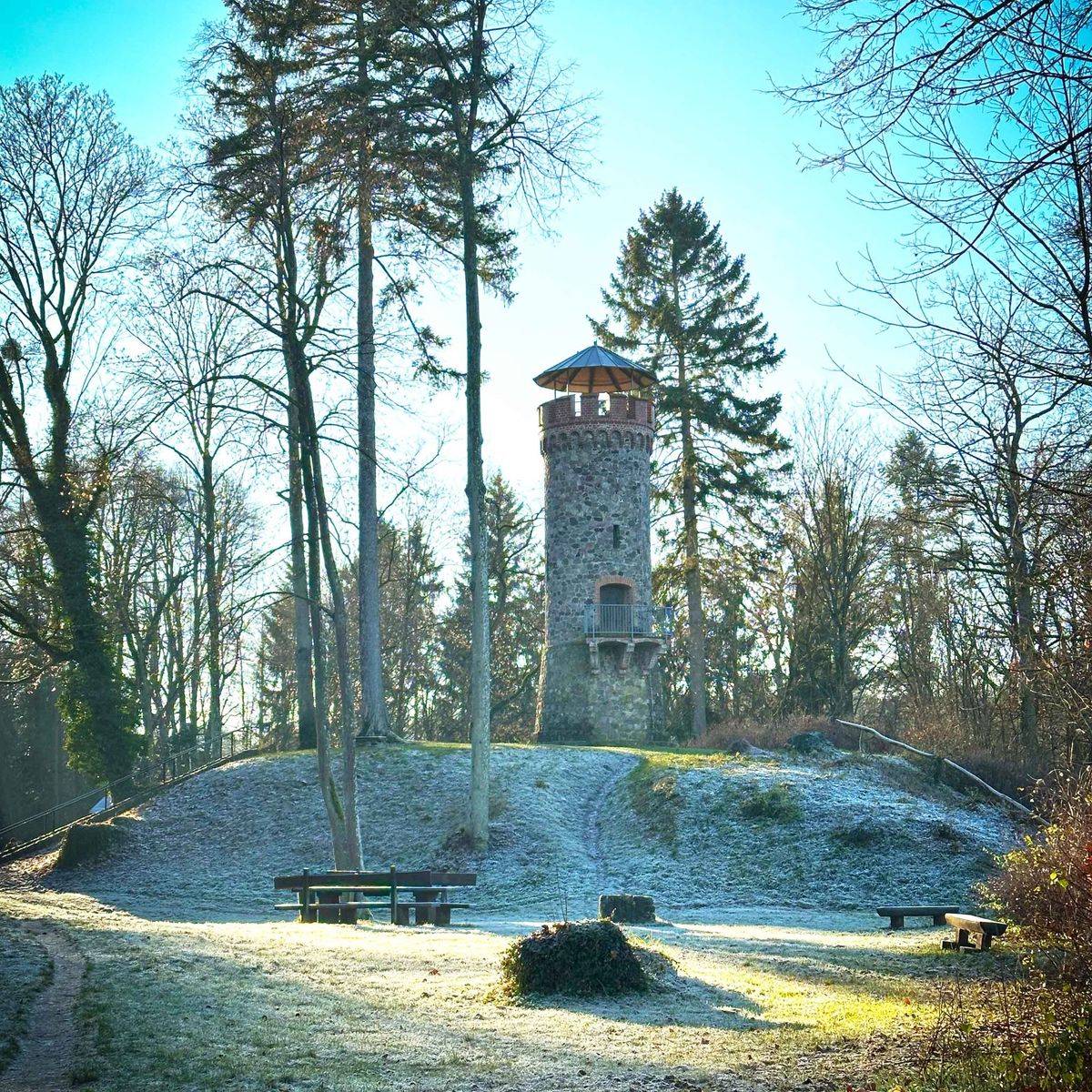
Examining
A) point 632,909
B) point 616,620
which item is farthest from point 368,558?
point 632,909

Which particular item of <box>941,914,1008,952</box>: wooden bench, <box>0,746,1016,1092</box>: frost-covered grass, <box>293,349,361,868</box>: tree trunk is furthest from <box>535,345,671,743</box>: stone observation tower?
<box>941,914,1008,952</box>: wooden bench

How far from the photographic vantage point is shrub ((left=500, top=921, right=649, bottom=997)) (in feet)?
29.3

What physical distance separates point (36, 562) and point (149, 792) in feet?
17.7

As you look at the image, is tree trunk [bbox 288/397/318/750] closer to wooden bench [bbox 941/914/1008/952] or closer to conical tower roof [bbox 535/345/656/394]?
conical tower roof [bbox 535/345/656/394]

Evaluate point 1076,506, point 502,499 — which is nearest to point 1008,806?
point 1076,506

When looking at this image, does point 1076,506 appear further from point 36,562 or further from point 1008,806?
point 36,562

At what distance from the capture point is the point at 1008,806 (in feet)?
63.0

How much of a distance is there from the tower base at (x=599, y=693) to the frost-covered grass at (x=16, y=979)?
21008 millimetres

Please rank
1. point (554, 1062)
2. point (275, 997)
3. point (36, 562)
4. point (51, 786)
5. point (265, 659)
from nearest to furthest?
point (554, 1062), point (275, 997), point (36, 562), point (51, 786), point (265, 659)

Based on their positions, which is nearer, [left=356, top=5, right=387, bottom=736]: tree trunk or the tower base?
[left=356, top=5, right=387, bottom=736]: tree trunk

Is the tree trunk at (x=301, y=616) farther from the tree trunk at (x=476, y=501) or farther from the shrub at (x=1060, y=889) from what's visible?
the shrub at (x=1060, y=889)

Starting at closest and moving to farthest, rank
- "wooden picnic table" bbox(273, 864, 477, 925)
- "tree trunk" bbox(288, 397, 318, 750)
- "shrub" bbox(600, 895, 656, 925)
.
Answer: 1. "shrub" bbox(600, 895, 656, 925)
2. "wooden picnic table" bbox(273, 864, 477, 925)
3. "tree trunk" bbox(288, 397, 318, 750)

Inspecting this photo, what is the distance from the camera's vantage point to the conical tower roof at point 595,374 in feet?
108

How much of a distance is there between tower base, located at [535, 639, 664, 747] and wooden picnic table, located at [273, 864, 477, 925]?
54.4 feet
